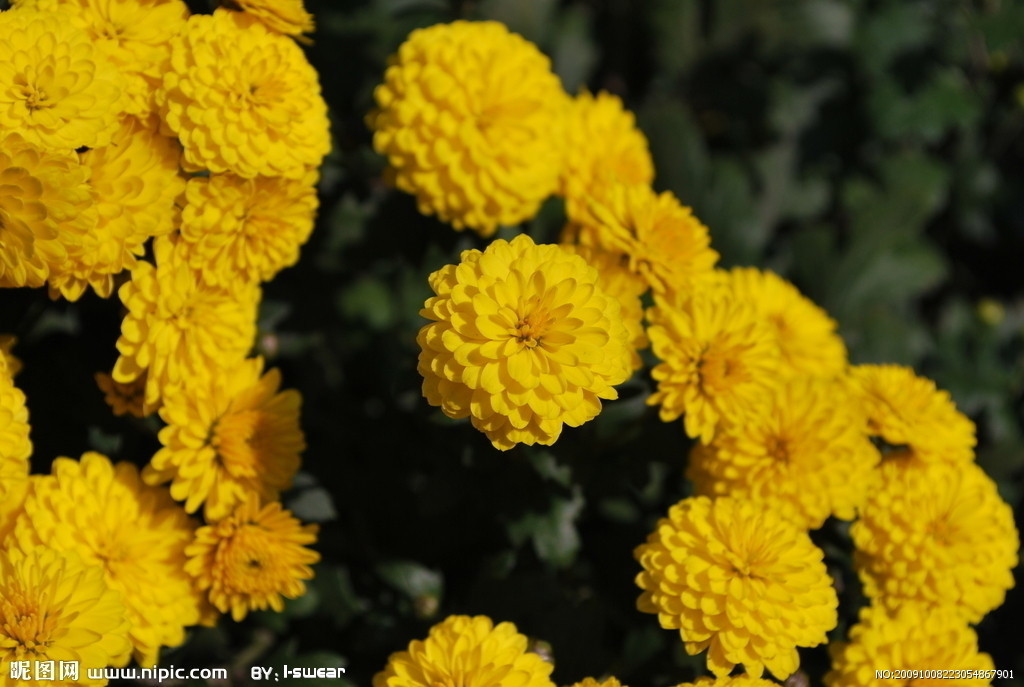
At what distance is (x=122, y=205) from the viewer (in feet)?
4.12

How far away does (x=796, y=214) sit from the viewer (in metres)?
2.55

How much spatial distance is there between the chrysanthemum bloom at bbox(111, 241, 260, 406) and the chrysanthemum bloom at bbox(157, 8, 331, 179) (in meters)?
0.17


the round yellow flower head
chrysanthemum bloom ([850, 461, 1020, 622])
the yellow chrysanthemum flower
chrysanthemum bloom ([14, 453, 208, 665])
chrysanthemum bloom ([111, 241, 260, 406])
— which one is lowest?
chrysanthemum bloom ([14, 453, 208, 665])

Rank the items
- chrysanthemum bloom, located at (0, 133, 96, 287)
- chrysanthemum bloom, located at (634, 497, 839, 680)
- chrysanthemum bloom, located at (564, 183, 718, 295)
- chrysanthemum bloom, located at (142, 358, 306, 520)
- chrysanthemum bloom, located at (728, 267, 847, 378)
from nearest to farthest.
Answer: chrysanthemum bloom, located at (0, 133, 96, 287), chrysanthemum bloom, located at (634, 497, 839, 680), chrysanthemum bloom, located at (142, 358, 306, 520), chrysanthemum bloom, located at (564, 183, 718, 295), chrysanthemum bloom, located at (728, 267, 847, 378)

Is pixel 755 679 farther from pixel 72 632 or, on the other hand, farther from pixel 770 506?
pixel 72 632

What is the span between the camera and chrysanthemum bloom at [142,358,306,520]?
53.7 inches

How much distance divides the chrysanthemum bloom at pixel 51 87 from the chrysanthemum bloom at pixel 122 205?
5 cm

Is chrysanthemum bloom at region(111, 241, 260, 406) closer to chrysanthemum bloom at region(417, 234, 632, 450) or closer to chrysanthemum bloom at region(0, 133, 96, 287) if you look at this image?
chrysanthemum bloom at region(0, 133, 96, 287)

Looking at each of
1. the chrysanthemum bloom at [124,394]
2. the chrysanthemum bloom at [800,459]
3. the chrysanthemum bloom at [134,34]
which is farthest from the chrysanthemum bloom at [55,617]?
the chrysanthemum bloom at [800,459]

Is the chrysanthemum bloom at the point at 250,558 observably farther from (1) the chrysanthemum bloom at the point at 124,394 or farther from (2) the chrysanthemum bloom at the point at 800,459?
(2) the chrysanthemum bloom at the point at 800,459

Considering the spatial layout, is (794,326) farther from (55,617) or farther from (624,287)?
(55,617)

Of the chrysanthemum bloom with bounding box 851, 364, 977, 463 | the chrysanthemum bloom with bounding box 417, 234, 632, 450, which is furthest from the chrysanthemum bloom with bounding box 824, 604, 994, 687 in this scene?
the chrysanthemum bloom with bounding box 417, 234, 632, 450

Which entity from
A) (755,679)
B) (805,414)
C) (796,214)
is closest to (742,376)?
(805,414)

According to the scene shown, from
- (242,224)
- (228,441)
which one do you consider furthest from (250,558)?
(242,224)
